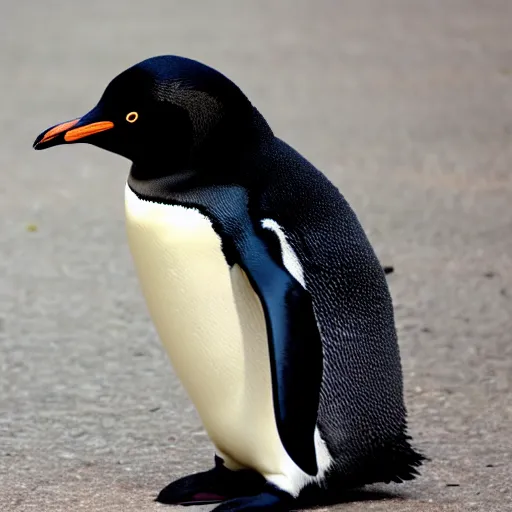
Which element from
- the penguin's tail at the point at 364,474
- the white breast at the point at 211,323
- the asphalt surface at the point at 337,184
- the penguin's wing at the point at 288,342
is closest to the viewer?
the penguin's wing at the point at 288,342

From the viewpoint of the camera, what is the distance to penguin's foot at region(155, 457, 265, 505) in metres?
2.76

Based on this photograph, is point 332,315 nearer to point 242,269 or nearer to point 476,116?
point 242,269

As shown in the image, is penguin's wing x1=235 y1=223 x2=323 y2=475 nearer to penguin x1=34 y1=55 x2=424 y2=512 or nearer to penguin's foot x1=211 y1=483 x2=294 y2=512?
penguin x1=34 y1=55 x2=424 y2=512

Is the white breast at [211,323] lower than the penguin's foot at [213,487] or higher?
higher

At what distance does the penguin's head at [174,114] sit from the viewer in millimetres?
2562

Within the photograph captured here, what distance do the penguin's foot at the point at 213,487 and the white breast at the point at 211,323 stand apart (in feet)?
0.24

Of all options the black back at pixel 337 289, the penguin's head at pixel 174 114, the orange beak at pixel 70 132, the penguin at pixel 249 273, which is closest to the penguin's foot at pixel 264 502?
the penguin at pixel 249 273

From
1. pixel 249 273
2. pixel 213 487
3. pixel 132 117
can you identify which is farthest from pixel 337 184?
pixel 249 273

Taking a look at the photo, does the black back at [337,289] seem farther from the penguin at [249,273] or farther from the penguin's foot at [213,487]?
the penguin's foot at [213,487]

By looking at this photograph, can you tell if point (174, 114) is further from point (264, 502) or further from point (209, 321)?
point (264, 502)

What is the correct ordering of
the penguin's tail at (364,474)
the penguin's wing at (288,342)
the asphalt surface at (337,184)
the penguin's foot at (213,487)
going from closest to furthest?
the penguin's wing at (288,342) < the penguin's tail at (364,474) < the penguin's foot at (213,487) < the asphalt surface at (337,184)

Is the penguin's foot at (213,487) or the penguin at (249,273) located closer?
the penguin at (249,273)

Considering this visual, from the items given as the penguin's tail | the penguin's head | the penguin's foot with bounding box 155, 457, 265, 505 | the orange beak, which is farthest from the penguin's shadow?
the orange beak

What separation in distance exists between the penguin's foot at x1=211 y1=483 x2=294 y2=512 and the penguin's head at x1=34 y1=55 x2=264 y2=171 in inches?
25.5
